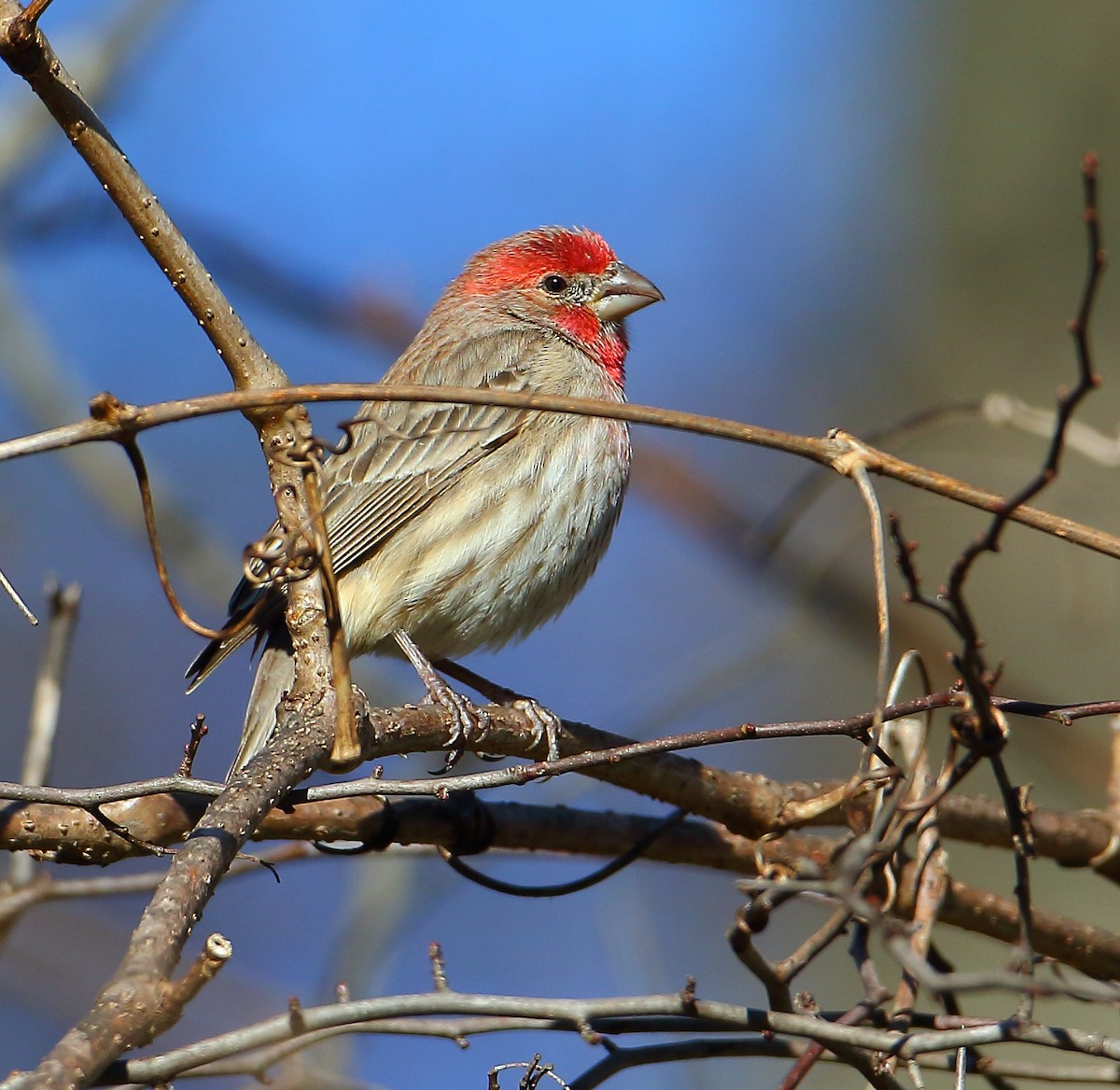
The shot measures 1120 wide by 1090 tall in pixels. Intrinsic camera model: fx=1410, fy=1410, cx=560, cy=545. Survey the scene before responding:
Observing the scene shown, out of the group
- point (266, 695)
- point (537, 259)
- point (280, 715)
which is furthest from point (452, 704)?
point (537, 259)

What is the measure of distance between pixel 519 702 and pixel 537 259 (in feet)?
8.71

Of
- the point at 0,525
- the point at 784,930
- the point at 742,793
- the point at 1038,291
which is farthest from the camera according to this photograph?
the point at 1038,291

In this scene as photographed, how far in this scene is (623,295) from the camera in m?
6.82

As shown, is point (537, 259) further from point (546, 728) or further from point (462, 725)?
point (462, 725)

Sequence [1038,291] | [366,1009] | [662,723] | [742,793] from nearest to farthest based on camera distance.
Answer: [366,1009] → [742,793] → [662,723] → [1038,291]

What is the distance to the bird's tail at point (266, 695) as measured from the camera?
494 centimetres

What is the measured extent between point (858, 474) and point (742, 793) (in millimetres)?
1687

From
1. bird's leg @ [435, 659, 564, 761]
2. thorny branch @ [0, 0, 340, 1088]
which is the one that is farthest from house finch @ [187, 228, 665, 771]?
thorny branch @ [0, 0, 340, 1088]

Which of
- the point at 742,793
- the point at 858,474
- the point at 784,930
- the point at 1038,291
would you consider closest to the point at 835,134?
the point at 1038,291

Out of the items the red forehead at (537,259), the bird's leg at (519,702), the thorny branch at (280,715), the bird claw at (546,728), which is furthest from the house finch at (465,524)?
the thorny branch at (280,715)

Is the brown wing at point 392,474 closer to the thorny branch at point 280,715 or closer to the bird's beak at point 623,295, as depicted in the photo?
the bird's beak at point 623,295

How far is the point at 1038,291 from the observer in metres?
11.8

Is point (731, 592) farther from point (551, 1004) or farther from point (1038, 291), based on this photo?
point (551, 1004)

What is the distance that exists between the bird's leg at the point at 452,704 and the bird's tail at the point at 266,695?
0.54 metres
